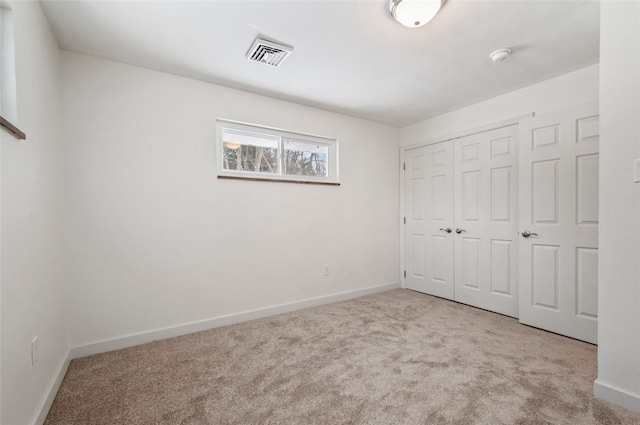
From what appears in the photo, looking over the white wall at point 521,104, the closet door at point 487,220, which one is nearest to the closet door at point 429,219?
the closet door at point 487,220

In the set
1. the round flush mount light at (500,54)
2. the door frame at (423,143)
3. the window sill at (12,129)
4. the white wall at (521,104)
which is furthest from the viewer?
the door frame at (423,143)

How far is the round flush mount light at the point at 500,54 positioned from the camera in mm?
2226

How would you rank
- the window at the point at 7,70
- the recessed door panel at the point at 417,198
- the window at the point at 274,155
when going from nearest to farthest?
the window at the point at 7,70, the window at the point at 274,155, the recessed door panel at the point at 417,198

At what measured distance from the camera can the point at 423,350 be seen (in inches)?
88.8

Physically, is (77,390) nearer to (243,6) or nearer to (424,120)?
(243,6)

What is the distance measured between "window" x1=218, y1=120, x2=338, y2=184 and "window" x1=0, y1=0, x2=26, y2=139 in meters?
1.54

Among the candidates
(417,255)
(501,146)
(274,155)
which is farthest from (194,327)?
(501,146)

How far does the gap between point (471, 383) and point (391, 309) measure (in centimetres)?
145

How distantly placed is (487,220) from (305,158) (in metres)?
2.31

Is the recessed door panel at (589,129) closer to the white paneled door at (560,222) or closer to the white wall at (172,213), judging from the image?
the white paneled door at (560,222)

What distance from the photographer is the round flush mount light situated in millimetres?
2226

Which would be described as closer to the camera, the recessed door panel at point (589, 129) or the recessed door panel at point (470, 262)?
the recessed door panel at point (589, 129)

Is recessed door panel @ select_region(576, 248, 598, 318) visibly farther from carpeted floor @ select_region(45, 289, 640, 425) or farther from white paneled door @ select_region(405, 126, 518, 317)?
white paneled door @ select_region(405, 126, 518, 317)

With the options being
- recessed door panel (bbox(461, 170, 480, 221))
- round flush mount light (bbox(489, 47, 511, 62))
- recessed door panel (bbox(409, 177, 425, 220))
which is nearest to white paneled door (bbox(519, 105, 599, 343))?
recessed door panel (bbox(461, 170, 480, 221))
